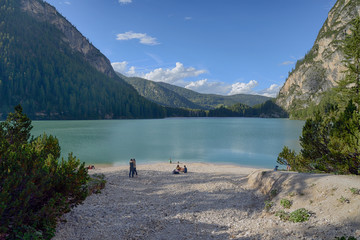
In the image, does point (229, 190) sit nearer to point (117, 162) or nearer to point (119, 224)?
point (119, 224)

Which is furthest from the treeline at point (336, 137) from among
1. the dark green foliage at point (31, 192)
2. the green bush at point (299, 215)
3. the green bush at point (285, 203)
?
the dark green foliage at point (31, 192)

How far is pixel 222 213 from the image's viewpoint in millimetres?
13305

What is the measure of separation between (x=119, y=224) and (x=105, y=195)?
20.2ft

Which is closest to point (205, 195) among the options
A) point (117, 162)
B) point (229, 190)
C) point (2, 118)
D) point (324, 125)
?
point (229, 190)

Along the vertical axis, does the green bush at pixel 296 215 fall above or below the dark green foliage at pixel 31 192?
below

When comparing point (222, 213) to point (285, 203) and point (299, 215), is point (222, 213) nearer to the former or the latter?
point (285, 203)

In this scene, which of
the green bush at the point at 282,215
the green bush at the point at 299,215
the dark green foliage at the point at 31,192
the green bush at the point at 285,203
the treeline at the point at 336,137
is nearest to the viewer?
the dark green foliage at the point at 31,192

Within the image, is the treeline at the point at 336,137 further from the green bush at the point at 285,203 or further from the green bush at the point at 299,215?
the green bush at the point at 299,215

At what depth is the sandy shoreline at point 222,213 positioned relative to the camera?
947 cm

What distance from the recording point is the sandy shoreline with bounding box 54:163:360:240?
9.47m

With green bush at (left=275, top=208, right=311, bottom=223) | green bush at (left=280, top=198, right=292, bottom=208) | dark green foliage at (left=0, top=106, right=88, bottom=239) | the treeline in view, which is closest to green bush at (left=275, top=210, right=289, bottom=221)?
green bush at (left=275, top=208, right=311, bottom=223)

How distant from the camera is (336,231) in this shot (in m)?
8.48

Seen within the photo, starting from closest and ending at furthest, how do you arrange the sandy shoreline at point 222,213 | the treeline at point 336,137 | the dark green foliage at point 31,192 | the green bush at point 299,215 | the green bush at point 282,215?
the dark green foliage at point 31,192
the sandy shoreline at point 222,213
the green bush at point 299,215
the green bush at point 282,215
the treeline at point 336,137

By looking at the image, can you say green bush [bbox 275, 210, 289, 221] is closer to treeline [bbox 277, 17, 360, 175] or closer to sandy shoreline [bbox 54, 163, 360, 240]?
sandy shoreline [bbox 54, 163, 360, 240]
